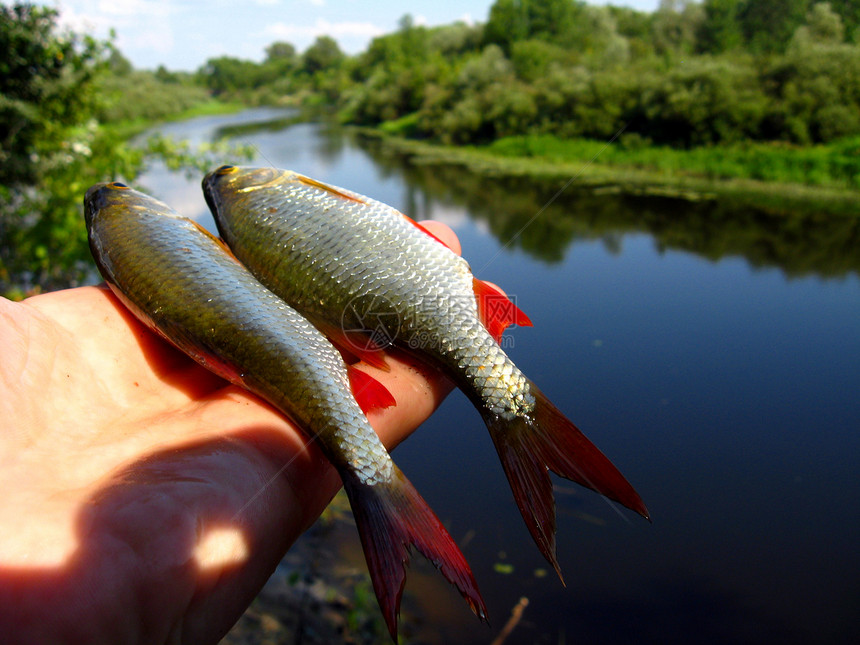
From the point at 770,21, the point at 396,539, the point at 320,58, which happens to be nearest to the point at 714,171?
the point at 770,21

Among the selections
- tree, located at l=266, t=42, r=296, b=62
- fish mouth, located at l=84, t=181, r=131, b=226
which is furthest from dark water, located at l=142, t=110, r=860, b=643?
tree, located at l=266, t=42, r=296, b=62

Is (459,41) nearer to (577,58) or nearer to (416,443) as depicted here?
(577,58)

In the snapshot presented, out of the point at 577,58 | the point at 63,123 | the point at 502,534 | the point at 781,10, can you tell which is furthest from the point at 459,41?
the point at 502,534

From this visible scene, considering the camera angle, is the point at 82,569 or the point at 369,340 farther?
the point at 369,340

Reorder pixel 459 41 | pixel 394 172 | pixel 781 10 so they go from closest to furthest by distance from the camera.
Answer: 1. pixel 394 172
2. pixel 781 10
3. pixel 459 41

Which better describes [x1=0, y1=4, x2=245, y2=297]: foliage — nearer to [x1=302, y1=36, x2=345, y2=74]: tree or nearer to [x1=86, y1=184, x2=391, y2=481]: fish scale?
[x1=86, y1=184, x2=391, y2=481]: fish scale

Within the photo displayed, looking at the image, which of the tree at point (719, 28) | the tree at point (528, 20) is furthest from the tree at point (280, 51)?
the tree at point (719, 28)

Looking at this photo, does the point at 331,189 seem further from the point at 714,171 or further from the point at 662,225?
the point at 714,171
